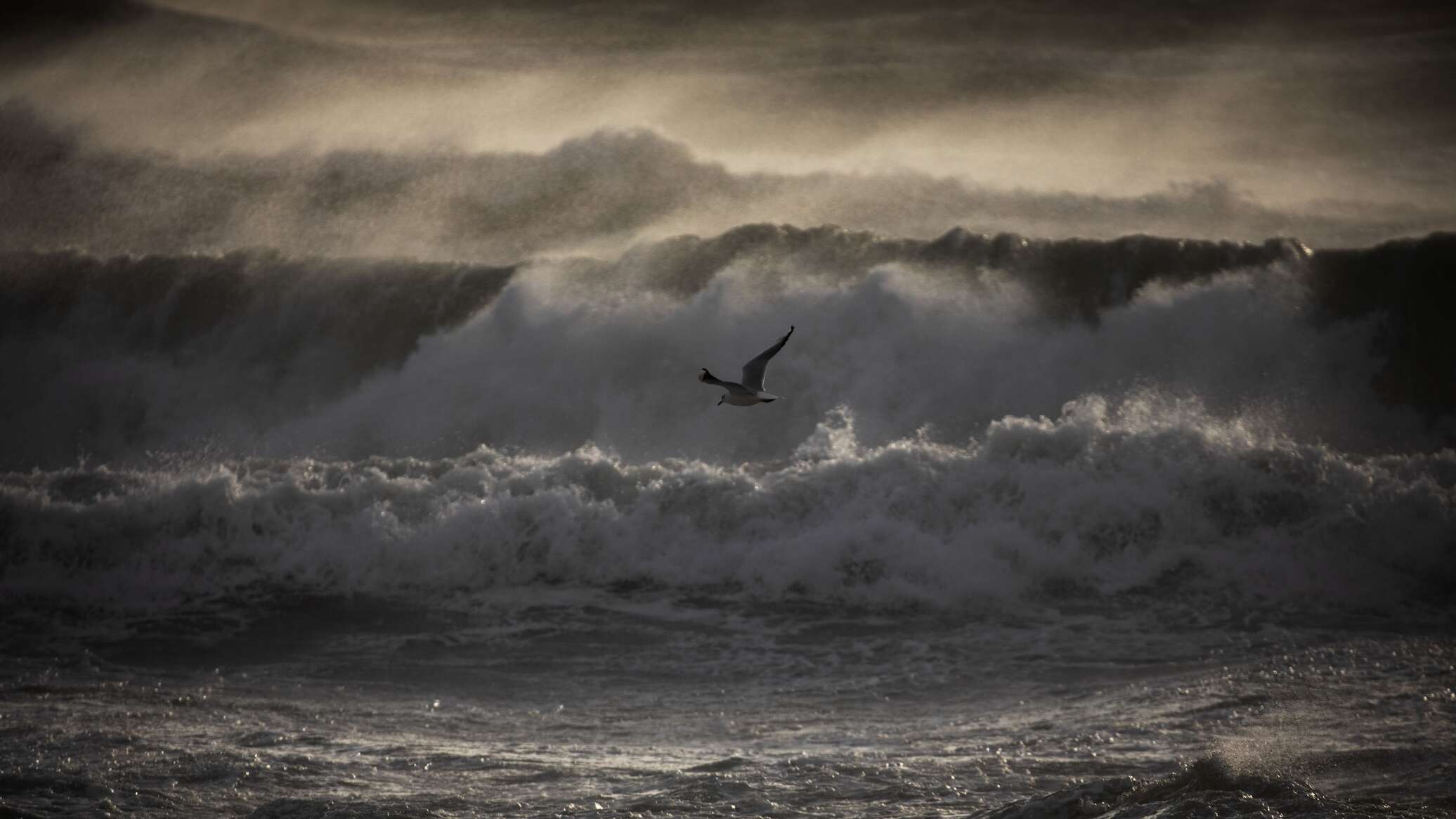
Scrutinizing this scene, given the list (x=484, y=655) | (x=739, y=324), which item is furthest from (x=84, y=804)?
(x=739, y=324)

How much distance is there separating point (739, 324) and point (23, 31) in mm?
13350

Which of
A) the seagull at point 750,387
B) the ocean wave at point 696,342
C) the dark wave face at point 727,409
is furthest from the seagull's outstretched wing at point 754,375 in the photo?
the ocean wave at point 696,342

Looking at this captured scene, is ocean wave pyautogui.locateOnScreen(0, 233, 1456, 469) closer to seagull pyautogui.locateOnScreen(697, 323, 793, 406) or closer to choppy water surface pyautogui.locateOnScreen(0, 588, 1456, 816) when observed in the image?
choppy water surface pyautogui.locateOnScreen(0, 588, 1456, 816)

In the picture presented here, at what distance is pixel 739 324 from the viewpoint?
57.2 feet

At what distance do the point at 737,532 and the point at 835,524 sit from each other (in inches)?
36.9

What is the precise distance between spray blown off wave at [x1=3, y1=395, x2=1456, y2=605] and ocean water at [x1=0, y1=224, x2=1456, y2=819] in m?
0.04

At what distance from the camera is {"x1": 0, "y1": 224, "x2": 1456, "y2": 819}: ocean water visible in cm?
821

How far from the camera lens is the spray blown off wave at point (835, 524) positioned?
1259 cm

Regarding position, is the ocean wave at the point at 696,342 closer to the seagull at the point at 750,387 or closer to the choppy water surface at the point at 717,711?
the choppy water surface at the point at 717,711

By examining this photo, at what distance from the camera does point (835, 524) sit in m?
13.1

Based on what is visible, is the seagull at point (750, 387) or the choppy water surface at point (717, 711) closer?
the choppy water surface at point (717, 711)

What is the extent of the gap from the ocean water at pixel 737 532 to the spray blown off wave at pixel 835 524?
1.7 inches

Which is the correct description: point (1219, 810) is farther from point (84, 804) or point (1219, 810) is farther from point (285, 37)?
point (285, 37)

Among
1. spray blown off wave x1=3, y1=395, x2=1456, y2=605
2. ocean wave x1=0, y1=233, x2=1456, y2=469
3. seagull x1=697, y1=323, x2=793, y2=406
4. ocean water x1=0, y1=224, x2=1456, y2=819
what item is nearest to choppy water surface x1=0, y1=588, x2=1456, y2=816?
ocean water x1=0, y1=224, x2=1456, y2=819
